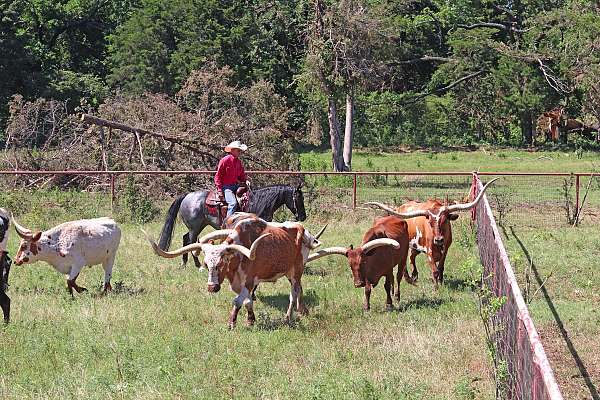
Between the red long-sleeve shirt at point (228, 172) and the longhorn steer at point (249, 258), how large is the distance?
282 centimetres

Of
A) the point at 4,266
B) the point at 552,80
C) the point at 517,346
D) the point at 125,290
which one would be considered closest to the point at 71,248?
the point at 125,290

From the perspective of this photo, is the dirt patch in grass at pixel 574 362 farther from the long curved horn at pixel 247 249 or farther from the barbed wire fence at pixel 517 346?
the long curved horn at pixel 247 249

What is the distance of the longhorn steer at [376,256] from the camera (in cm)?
1055

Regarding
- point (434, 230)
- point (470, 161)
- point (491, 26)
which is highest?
point (491, 26)

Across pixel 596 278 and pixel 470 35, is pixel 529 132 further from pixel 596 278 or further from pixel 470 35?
pixel 596 278

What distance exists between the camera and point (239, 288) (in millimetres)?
9812

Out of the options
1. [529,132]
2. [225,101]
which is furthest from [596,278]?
[529,132]

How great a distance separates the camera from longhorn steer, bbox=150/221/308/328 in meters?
9.43

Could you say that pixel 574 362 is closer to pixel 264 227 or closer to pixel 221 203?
pixel 264 227

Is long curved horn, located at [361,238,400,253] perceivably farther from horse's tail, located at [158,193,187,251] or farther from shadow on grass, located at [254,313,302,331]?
horse's tail, located at [158,193,187,251]

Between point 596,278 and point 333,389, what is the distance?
679 centimetres

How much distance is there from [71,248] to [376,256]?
4195 mm

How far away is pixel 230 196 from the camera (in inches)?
516

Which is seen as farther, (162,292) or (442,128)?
(442,128)
